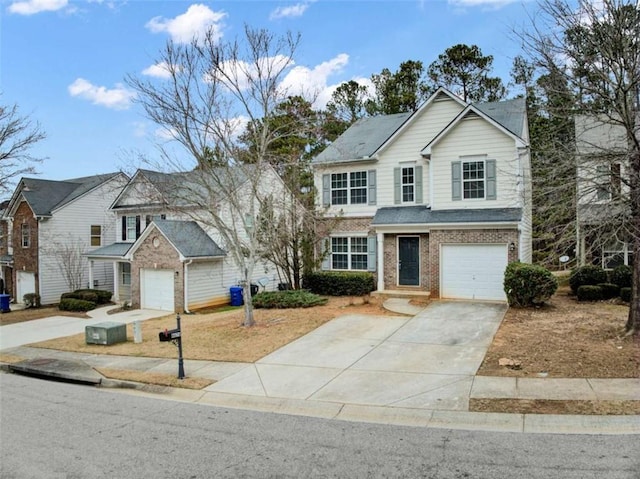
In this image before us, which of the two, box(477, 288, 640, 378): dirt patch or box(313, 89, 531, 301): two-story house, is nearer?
box(477, 288, 640, 378): dirt patch

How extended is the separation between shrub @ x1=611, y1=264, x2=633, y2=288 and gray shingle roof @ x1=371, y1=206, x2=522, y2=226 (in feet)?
13.6

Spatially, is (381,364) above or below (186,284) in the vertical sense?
below

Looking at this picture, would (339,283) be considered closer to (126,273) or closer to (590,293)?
(590,293)

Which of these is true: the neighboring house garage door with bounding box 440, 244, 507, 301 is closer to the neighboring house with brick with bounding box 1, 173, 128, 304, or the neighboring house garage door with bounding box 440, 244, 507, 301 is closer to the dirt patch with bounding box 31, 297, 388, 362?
the dirt patch with bounding box 31, 297, 388, 362

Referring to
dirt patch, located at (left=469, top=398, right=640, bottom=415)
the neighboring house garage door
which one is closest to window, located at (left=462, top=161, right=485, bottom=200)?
the neighboring house garage door

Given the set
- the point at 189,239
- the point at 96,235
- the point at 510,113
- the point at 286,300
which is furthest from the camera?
the point at 96,235

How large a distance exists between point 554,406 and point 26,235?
30787 mm

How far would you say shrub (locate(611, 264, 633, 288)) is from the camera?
54.0 feet

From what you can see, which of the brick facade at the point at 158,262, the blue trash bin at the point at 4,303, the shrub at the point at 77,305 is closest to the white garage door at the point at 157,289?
the brick facade at the point at 158,262

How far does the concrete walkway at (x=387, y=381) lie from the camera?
22.5 feet

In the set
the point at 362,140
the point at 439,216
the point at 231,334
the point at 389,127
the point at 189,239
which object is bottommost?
the point at 231,334

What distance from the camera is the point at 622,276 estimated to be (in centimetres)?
1661

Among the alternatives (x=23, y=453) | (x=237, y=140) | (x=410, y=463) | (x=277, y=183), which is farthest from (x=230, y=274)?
(x=410, y=463)

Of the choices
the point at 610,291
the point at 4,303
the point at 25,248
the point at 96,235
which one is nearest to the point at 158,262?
the point at 4,303
